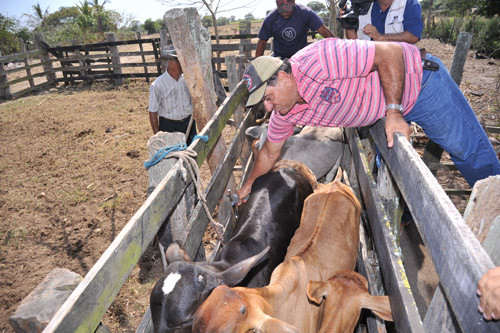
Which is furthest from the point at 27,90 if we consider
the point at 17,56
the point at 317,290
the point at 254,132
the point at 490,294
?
the point at 490,294

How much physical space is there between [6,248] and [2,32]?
28.3 m

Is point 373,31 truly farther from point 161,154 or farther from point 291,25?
point 161,154

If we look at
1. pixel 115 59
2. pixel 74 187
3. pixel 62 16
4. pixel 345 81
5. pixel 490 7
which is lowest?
pixel 74 187

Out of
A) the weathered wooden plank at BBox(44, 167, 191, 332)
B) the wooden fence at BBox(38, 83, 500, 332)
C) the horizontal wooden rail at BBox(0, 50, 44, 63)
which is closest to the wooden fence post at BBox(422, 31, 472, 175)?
the wooden fence at BBox(38, 83, 500, 332)

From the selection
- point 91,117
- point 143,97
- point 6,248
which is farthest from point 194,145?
point 143,97

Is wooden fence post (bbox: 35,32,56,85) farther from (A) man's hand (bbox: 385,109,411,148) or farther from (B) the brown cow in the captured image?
(A) man's hand (bbox: 385,109,411,148)

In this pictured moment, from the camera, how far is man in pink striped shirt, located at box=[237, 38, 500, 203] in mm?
2258

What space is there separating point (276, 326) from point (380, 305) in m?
0.67

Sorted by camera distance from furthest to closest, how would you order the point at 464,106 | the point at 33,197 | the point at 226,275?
the point at 33,197
the point at 464,106
the point at 226,275

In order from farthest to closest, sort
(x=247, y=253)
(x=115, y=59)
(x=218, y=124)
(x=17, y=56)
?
(x=115, y=59) → (x=17, y=56) → (x=218, y=124) → (x=247, y=253)

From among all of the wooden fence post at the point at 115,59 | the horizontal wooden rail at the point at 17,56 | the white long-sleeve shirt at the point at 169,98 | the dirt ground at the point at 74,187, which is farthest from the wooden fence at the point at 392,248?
the horizontal wooden rail at the point at 17,56

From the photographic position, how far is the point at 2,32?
2516cm

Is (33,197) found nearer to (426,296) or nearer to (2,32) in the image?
(426,296)

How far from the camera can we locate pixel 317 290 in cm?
199
